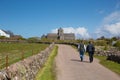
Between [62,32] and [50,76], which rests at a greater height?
[62,32]

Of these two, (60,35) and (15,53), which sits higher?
(60,35)

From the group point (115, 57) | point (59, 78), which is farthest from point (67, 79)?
point (115, 57)

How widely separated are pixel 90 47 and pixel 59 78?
10.6 metres

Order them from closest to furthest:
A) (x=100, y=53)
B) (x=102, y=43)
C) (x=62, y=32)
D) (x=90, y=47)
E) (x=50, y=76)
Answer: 1. (x=50, y=76)
2. (x=90, y=47)
3. (x=100, y=53)
4. (x=102, y=43)
5. (x=62, y=32)

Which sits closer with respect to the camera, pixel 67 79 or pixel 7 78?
pixel 7 78

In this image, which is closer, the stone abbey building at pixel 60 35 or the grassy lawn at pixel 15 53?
the grassy lawn at pixel 15 53

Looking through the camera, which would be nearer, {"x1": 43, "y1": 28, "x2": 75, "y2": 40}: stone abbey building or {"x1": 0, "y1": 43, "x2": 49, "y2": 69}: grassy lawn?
{"x1": 0, "y1": 43, "x2": 49, "y2": 69}: grassy lawn

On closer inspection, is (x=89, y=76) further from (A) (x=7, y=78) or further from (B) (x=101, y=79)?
(A) (x=7, y=78)

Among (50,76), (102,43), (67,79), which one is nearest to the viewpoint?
(67,79)

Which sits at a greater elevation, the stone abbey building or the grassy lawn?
the stone abbey building

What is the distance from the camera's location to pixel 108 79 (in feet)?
50.0

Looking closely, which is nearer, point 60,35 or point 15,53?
point 15,53

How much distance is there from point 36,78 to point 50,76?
1.29 metres

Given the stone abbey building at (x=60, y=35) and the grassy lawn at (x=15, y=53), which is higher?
the stone abbey building at (x=60, y=35)
